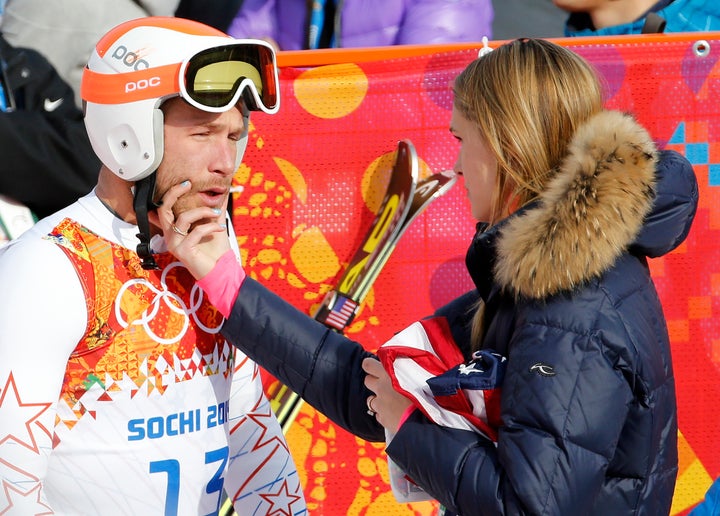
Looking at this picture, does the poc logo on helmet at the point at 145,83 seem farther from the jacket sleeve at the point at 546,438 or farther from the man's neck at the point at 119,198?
the jacket sleeve at the point at 546,438

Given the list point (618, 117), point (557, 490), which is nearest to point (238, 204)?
point (618, 117)

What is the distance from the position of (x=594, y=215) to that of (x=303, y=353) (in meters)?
0.82

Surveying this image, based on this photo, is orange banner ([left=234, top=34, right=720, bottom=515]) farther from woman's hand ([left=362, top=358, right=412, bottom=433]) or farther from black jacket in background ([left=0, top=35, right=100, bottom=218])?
woman's hand ([left=362, top=358, right=412, bottom=433])

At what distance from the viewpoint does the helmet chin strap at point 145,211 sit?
7.18 ft

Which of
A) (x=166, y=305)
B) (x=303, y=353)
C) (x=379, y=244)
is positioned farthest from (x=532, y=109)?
(x=379, y=244)

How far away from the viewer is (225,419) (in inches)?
94.3

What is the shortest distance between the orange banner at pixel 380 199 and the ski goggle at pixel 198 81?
119cm

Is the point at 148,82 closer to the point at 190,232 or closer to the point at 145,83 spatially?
Result: the point at 145,83

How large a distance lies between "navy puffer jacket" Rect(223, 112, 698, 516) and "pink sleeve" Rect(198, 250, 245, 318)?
546 mm

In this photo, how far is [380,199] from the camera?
3.53 metres

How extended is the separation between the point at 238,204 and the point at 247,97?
1.18 metres

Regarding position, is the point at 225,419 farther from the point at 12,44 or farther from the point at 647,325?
the point at 12,44

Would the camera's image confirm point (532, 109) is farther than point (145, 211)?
No

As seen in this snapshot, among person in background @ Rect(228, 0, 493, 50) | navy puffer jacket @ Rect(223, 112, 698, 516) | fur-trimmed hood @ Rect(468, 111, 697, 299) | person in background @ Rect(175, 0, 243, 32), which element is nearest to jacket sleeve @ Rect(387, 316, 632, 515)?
navy puffer jacket @ Rect(223, 112, 698, 516)
